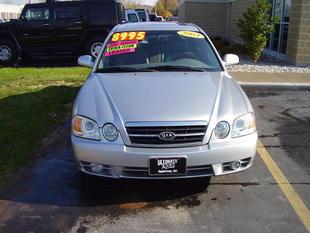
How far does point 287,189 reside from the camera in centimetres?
454

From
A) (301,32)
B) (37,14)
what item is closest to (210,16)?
(37,14)

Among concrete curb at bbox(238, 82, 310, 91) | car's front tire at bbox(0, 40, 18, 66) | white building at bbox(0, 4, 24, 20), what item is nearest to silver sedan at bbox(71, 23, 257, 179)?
concrete curb at bbox(238, 82, 310, 91)

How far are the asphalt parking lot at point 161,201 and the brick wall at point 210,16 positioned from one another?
2284cm

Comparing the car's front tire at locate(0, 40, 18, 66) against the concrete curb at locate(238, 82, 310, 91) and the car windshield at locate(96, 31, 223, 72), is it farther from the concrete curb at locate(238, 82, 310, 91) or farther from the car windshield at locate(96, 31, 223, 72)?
the car windshield at locate(96, 31, 223, 72)

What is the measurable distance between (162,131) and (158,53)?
1833 millimetres

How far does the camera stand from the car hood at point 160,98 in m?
4.07

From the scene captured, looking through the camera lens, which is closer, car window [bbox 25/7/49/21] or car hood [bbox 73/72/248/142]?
car hood [bbox 73/72/248/142]

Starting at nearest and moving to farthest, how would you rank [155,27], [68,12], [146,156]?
[146,156], [155,27], [68,12]

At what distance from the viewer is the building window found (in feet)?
46.8

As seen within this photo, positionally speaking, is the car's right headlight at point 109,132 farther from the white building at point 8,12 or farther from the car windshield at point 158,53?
the white building at point 8,12

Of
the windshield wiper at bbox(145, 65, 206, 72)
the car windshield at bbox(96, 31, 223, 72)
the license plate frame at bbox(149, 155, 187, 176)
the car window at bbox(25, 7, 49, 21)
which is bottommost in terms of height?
the license plate frame at bbox(149, 155, 187, 176)

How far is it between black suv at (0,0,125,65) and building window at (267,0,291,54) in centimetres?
533

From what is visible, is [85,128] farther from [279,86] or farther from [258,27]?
[258,27]

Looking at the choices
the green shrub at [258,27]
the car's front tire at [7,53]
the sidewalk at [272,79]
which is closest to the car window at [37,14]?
the car's front tire at [7,53]
